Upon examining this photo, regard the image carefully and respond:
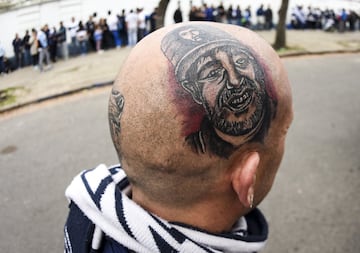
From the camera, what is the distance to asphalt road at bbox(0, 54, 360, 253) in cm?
385

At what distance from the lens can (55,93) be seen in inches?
336

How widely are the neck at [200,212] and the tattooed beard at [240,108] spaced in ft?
0.78

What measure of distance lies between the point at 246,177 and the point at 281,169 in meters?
3.91

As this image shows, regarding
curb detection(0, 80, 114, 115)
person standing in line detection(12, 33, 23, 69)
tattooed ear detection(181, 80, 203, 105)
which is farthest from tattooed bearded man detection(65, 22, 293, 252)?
person standing in line detection(12, 33, 23, 69)

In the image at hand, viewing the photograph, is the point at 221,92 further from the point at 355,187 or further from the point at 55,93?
the point at 55,93

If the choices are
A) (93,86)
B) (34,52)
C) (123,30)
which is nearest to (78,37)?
(123,30)

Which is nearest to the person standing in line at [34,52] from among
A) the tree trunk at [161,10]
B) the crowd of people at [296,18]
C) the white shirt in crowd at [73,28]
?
the white shirt in crowd at [73,28]

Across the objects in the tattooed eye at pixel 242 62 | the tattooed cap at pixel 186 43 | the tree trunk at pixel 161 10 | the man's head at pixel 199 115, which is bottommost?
the tree trunk at pixel 161 10

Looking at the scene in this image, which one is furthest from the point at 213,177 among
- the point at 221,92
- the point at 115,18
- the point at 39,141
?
the point at 115,18

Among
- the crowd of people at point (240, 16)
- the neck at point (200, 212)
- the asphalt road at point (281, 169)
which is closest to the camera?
the neck at point (200, 212)

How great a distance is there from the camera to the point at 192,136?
3.58 ft

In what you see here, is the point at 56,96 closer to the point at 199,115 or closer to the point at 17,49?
the point at 17,49

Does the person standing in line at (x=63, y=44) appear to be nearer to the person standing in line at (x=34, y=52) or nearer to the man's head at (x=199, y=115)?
the person standing in line at (x=34, y=52)

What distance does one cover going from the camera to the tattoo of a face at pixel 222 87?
3.58 feet
